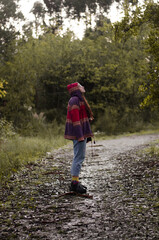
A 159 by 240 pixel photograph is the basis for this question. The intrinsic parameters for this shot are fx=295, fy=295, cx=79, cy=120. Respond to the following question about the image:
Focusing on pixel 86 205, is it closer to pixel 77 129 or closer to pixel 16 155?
pixel 77 129

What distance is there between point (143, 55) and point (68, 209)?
62.7 ft

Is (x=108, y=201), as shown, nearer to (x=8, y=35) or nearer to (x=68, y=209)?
(x=68, y=209)

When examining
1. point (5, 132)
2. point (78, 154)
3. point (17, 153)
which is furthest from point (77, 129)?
point (5, 132)

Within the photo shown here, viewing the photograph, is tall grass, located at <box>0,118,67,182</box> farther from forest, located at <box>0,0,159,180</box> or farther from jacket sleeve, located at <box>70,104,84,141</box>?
forest, located at <box>0,0,159,180</box>

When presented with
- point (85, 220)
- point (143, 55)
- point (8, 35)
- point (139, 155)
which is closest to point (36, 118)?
point (8, 35)

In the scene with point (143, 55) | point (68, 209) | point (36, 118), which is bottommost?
point (68, 209)

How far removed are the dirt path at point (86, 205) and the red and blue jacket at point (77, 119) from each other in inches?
42.4

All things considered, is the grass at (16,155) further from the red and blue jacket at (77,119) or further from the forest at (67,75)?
the forest at (67,75)

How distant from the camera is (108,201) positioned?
188 inches

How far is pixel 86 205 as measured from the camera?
4.62 metres

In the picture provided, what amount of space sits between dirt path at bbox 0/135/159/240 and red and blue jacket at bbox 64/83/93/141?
1077 mm

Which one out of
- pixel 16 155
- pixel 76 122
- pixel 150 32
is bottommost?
pixel 16 155

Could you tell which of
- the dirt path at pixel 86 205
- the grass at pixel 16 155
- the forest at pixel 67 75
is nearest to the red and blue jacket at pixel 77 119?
the dirt path at pixel 86 205

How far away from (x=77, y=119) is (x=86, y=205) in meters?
1.51
